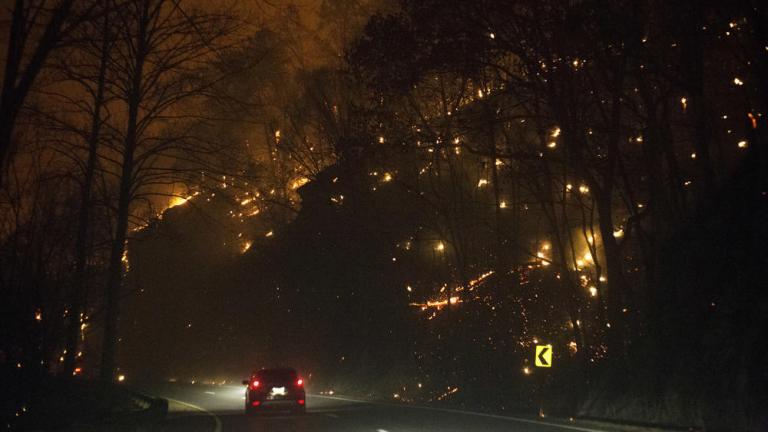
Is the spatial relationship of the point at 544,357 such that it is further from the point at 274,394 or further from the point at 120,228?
the point at 120,228

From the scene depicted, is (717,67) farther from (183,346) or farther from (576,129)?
(183,346)

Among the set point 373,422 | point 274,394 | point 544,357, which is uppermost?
point 544,357

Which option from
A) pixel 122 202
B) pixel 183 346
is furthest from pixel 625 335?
pixel 183 346

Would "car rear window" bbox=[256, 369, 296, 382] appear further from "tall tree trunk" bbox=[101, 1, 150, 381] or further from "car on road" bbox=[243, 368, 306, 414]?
"tall tree trunk" bbox=[101, 1, 150, 381]

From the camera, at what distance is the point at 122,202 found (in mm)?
24219

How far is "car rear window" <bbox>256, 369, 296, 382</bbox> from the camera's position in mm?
26656

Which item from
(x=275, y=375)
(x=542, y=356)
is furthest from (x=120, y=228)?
(x=542, y=356)

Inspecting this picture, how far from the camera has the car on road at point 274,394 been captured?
26.2 metres

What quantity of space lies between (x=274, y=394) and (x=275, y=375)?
77 cm

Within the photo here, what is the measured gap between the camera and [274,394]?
86.0 ft

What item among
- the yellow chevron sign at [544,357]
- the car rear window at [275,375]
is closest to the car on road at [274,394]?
the car rear window at [275,375]

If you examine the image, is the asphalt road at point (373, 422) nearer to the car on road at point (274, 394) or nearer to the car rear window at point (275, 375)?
the car on road at point (274, 394)

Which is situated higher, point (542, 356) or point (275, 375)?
point (542, 356)

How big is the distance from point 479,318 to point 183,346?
53091mm
